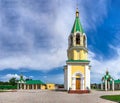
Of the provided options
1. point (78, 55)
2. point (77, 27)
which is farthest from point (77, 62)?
point (77, 27)

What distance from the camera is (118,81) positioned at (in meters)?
69.8

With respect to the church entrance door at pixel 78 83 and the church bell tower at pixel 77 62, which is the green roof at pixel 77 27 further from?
the church entrance door at pixel 78 83

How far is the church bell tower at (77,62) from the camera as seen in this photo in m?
38.3

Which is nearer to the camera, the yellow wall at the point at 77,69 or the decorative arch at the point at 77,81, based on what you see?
the decorative arch at the point at 77,81


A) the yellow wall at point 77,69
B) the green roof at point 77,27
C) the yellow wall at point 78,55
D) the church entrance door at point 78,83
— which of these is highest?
the green roof at point 77,27

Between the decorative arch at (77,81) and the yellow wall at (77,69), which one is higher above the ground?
the yellow wall at (77,69)

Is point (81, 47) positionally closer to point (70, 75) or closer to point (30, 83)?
point (70, 75)

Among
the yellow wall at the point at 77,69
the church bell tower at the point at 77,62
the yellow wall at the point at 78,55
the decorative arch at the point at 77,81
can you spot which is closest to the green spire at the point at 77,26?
the church bell tower at the point at 77,62

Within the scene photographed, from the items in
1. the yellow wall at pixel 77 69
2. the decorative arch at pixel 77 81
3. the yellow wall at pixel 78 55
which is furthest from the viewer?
the yellow wall at pixel 78 55

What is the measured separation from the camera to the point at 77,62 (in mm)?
38500

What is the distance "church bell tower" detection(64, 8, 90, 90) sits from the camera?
38.3 metres

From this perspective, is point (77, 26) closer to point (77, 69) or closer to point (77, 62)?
point (77, 62)

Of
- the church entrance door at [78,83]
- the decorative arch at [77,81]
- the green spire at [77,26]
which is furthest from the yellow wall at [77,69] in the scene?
the green spire at [77,26]

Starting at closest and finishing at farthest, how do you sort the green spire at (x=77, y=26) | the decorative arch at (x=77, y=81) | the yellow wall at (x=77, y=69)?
the decorative arch at (x=77, y=81) < the yellow wall at (x=77, y=69) < the green spire at (x=77, y=26)
